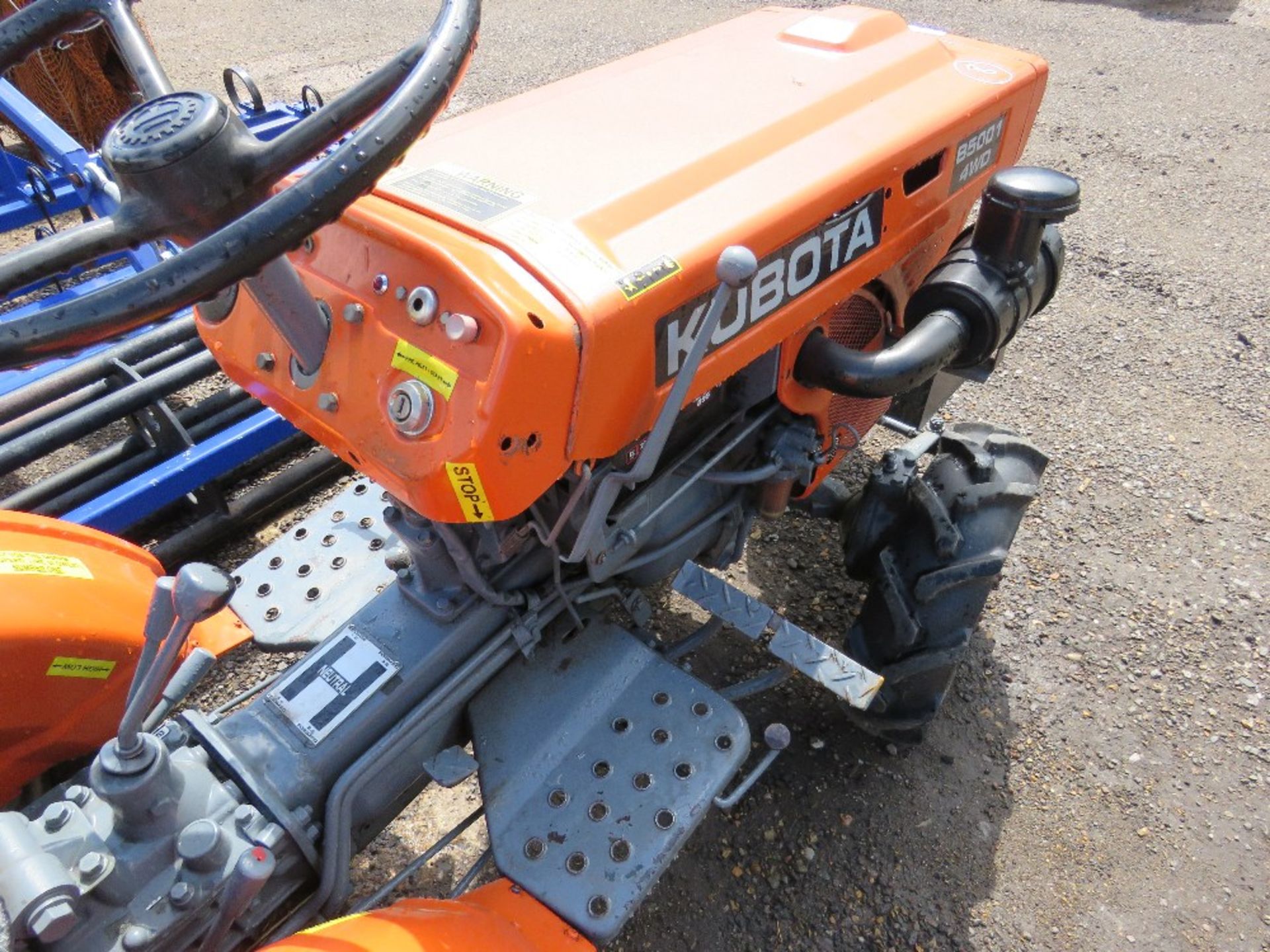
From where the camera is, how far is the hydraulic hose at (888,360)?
1.59m

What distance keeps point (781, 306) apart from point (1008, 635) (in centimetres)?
135

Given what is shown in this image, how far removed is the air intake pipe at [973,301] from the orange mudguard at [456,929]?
100 cm

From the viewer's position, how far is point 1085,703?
225 centimetres

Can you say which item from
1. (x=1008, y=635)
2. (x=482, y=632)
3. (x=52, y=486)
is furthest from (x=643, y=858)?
(x=52, y=486)

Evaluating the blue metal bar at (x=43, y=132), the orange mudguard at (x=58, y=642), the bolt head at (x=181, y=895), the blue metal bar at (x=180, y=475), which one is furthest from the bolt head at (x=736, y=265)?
the blue metal bar at (x=43, y=132)

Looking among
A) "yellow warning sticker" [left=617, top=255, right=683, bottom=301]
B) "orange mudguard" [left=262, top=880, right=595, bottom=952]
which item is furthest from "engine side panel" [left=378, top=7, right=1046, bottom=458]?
"orange mudguard" [left=262, top=880, right=595, bottom=952]

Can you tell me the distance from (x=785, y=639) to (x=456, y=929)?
79 cm

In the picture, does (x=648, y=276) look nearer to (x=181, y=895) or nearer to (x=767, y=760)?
(x=767, y=760)

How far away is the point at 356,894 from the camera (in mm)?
1952

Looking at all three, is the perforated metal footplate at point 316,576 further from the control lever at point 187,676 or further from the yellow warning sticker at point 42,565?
the control lever at point 187,676

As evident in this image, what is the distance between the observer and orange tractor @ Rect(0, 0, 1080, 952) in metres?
1.04

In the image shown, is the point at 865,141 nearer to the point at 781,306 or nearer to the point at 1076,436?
the point at 781,306

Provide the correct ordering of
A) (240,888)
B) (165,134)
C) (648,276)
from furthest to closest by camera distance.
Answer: (648,276) → (240,888) → (165,134)

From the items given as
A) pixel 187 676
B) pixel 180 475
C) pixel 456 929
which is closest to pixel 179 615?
pixel 187 676
